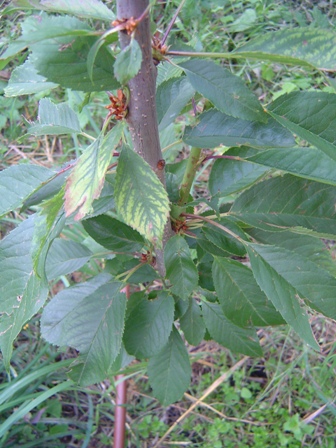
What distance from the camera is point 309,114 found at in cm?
49

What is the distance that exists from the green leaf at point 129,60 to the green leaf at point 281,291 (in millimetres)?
312

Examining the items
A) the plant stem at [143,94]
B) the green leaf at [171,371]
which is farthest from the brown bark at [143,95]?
the green leaf at [171,371]

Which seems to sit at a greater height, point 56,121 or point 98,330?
point 56,121

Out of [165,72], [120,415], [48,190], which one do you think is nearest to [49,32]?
[48,190]

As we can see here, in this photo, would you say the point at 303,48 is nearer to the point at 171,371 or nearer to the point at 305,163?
the point at 305,163

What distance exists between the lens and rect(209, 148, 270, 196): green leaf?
2.12 ft

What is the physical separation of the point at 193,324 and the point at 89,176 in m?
0.47

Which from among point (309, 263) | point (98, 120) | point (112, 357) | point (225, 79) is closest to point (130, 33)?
point (225, 79)

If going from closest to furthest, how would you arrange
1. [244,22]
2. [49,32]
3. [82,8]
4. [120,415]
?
[49,32] < [82,8] < [120,415] < [244,22]

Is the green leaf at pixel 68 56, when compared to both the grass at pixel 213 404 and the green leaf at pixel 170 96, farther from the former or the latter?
the grass at pixel 213 404

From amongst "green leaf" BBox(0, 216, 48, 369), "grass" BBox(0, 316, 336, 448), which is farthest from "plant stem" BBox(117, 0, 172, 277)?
"grass" BBox(0, 316, 336, 448)

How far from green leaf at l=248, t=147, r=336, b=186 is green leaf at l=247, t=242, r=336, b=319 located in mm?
114

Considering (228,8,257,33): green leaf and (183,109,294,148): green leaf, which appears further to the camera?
(228,8,257,33): green leaf

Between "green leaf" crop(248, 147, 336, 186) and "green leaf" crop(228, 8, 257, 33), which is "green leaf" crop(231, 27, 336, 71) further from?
"green leaf" crop(228, 8, 257, 33)
